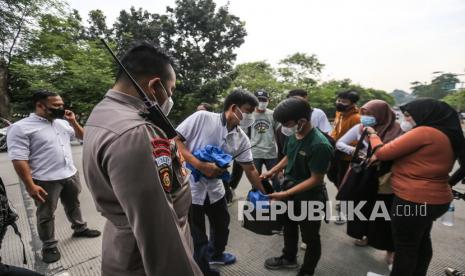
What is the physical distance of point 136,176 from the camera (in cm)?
78

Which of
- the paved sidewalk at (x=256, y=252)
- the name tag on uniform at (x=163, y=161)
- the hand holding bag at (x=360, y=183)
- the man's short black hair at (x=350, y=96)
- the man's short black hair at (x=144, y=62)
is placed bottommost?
the paved sidewalk at (x=256, y=252)

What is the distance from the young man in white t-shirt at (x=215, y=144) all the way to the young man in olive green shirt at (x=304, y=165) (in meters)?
0.32

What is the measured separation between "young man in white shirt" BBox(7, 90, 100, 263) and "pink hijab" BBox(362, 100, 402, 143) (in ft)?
9.77

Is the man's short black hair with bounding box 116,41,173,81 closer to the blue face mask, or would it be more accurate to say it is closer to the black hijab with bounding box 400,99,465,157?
A: the black hijab with bounding box 400,99,465,157

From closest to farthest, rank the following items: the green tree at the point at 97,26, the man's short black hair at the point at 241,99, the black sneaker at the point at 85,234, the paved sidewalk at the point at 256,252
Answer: the man's short black hair at the point at 241,99 → the paved sidewalk at the point at 256,252 → the black sneaker at the point at 85,234 → the green tree at the point at 97,26

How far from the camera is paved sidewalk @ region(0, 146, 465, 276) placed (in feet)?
8.06

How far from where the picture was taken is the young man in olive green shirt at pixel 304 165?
76.9 inches

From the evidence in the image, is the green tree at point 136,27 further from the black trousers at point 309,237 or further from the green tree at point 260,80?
the black trousers at point 309,237

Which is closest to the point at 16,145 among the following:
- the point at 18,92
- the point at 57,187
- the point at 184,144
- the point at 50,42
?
the point at 57,187

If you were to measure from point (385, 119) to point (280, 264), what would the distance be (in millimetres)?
1684

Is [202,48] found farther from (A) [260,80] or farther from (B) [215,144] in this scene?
(B) [215,144]

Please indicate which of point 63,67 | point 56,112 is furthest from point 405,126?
point 63,67

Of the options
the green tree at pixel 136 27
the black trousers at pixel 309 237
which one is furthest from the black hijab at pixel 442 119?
the green tree at pixel 136 27

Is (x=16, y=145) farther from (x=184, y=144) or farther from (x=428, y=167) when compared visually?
(x=428, y=167)
